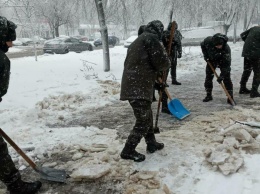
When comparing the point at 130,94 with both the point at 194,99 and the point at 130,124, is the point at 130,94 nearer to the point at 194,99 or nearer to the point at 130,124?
the point at 130,124

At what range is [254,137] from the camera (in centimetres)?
390

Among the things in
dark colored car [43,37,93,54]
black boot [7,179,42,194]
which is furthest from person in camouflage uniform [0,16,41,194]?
dark colored car [43,37,93,54]

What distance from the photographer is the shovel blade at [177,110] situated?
16.8ft

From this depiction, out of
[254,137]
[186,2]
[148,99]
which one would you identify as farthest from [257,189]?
[186,2]

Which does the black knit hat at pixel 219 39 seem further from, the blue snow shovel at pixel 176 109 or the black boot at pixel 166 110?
the black boot at pixel 166 110

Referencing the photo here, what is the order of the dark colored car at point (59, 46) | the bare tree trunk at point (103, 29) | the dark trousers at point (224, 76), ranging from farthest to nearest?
the dark colored car at point (59, 46)
the bare tree trunk at point (103, 29)
the dark trousers at point (224, 76)

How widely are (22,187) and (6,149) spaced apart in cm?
45

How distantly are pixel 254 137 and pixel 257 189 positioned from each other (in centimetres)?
125

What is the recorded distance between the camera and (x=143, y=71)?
3.26 m

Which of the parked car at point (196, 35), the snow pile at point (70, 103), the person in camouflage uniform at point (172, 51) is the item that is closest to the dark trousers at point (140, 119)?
the person in camouflage uniform at point (172, 51)

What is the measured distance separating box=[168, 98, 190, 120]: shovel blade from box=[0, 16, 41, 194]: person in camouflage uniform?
2894 mm

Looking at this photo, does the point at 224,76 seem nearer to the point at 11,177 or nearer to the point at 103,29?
the point at 11,177

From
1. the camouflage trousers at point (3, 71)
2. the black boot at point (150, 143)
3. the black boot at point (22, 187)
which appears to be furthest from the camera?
the black boot at point (150, 143)

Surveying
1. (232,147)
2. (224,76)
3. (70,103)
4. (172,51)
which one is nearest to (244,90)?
(224,76)
